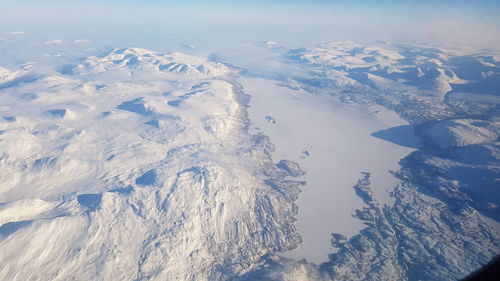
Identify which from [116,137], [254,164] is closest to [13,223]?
[116,137]

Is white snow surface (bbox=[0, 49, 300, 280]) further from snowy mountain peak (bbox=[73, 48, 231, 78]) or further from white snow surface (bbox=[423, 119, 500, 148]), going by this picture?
white snow surface (bbox=[423, 119, 500, 148])

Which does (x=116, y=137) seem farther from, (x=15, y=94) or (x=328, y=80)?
(x=328, y=80)

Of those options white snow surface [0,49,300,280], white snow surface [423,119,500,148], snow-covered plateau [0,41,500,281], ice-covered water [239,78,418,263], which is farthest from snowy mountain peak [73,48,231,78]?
white snow surface [423,119,500,148]

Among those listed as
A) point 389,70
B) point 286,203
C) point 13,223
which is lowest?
point 286,203

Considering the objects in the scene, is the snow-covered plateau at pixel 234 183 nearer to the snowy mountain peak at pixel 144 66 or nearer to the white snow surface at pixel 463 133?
the white snow surface at pixel 463 133

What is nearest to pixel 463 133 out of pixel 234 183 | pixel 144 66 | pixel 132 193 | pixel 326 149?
pixel 326 149

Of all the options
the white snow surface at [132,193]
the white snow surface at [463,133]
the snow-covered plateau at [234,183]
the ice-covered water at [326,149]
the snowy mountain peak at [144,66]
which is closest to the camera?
the white snow surface at [132,193]

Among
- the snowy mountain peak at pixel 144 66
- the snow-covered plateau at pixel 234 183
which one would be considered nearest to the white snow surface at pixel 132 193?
the snow-covered plateau at pixel 234 183

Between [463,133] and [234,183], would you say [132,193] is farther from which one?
[463,133]
